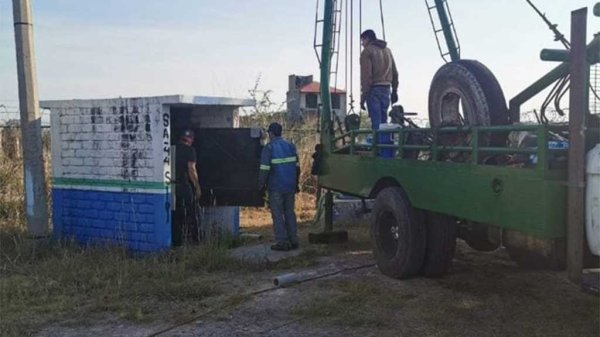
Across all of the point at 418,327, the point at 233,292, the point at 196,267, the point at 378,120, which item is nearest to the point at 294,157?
the point at 378,120

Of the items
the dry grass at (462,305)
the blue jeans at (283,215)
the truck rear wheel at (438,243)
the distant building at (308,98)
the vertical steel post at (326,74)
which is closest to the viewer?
the dry grass at (462,305)

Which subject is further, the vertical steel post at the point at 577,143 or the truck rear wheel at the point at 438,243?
the truck rear wheel at the point at 438,243

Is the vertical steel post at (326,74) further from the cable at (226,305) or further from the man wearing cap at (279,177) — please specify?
the cable at (226,305)

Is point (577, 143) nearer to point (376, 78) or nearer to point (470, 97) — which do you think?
point (470, 97)

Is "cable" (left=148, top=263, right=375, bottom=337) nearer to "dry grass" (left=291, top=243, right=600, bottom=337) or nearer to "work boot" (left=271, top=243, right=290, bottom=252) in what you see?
"dry grass" (left=291, top=243, right=600, bottom=337)

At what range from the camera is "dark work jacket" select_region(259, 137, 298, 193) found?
8.73 m

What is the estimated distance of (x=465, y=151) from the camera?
18.6 feet

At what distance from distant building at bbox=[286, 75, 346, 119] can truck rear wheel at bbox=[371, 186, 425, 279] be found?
2.24 m

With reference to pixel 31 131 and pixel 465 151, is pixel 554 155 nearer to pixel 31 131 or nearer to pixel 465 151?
pixel 465 151

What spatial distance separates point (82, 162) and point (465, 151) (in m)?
6.11

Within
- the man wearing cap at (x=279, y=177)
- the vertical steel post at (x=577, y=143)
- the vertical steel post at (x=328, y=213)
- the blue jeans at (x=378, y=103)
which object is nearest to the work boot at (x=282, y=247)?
the man wearing cap at (x=279, y=177)

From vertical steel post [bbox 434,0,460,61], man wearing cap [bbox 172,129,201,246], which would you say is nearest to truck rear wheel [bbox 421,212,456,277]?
vertical steel post [bbox 434,0,460,61]

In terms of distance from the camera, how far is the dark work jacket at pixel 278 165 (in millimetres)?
8727

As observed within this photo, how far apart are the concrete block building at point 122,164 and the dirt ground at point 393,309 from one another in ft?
7.11
